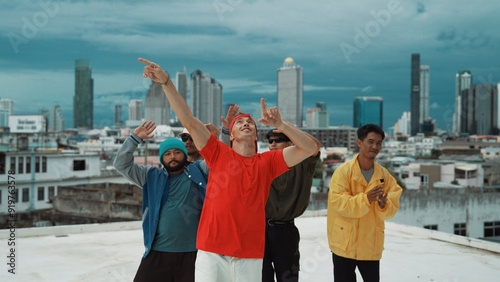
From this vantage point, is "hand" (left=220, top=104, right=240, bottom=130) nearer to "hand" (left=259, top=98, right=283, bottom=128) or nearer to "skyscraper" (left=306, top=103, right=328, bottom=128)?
"hand" (left=259, top=98, right=283, bottom=128)

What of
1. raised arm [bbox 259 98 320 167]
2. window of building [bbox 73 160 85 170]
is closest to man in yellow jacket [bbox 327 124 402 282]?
raised arm [bbox 259 98 320 167]

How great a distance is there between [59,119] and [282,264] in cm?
8791

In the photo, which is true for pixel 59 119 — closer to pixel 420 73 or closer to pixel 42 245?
pixel 42 245

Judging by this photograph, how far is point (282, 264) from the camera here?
296 cm

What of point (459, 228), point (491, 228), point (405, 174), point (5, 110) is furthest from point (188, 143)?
point (5, 110)

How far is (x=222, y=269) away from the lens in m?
2.26

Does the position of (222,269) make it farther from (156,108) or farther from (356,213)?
(156,108)

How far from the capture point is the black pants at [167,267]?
2668 millimetres

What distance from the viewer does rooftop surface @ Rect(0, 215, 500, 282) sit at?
429 cm

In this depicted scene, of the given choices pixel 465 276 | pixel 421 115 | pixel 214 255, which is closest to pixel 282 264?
pixel 214 255

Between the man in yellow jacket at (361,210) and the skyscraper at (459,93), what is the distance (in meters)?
89.5

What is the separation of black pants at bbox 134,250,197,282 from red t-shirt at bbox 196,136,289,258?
404mm

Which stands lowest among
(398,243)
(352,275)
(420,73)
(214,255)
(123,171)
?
(398,243)

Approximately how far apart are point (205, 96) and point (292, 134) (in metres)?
77.7
